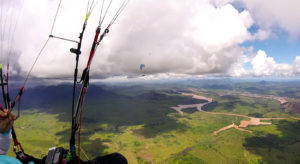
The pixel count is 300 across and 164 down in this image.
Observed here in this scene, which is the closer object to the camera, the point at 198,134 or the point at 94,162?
the point at 94,162

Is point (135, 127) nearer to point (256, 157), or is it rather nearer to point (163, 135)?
point (163, 135)

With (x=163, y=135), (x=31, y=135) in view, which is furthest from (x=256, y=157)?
(x=31, y=135)

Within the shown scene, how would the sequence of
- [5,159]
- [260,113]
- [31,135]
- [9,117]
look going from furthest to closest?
1. [260,113]
2. [31,135]
3. [9,117]
4. [5,159]

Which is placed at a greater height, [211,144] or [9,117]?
[9,117]

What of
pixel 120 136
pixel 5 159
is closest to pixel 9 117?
pixel 5 159

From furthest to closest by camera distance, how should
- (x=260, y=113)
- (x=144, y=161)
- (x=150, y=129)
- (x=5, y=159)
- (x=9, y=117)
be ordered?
(x=260, y=113) → (x=150, y=129) → (x=144, y=161) → (x=9, y=117) → (x=5, y=159)

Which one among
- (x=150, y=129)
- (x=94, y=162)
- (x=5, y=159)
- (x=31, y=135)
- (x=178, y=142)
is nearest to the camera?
(x=5, y=159)

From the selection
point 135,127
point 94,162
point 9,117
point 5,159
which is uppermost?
point 9,117

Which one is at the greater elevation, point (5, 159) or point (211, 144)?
point (5, 159)

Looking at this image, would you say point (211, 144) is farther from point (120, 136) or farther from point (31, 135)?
point (31, 135)
